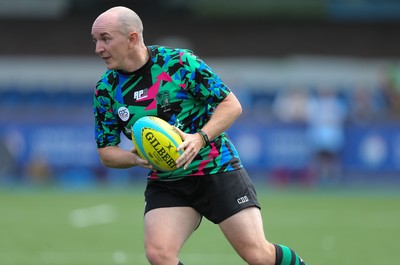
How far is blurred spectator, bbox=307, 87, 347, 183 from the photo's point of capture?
20141 mm

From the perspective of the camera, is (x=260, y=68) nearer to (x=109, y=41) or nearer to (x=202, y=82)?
(x=202, y=82)

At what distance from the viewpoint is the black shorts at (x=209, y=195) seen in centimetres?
684

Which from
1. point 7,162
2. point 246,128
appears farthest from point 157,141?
point 7,162

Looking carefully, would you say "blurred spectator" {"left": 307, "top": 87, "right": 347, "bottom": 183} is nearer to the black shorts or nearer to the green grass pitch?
the green grass pitch

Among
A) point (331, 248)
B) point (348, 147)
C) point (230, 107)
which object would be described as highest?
point (230, 107)

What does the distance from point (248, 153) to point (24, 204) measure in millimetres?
5325

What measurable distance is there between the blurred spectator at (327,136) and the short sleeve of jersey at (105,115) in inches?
523

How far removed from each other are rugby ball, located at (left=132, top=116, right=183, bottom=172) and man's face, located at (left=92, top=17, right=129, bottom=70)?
44 centimetres

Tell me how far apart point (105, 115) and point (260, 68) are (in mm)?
20462

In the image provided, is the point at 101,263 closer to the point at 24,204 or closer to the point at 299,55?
the point at 24,204

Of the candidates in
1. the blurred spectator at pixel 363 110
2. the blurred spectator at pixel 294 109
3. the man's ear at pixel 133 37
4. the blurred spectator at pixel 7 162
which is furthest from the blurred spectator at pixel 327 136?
the man's ear at pixel 133 37

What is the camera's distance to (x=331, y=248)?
36.1ft

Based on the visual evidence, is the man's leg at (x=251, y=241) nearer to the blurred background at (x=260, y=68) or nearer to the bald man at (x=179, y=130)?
the bald man at (x=179, y=130)

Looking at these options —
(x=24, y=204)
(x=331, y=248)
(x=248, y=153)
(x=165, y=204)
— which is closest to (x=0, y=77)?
(x=248, y=153)
